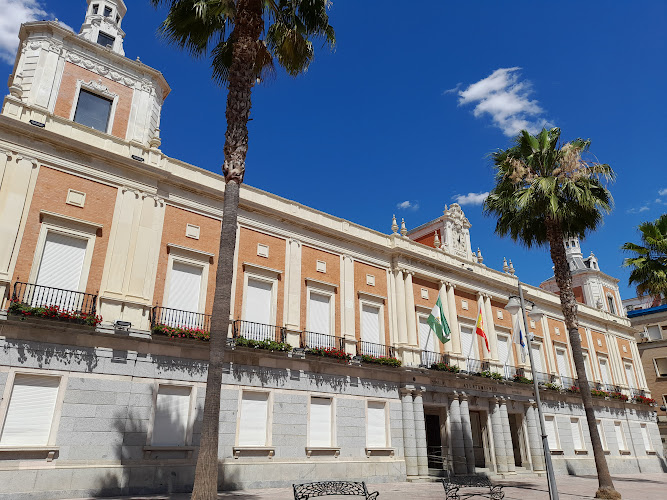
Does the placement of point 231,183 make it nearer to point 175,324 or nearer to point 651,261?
point 175,324

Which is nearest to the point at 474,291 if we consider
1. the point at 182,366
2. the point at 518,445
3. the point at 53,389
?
the point at 518,445

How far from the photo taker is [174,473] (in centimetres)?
1489

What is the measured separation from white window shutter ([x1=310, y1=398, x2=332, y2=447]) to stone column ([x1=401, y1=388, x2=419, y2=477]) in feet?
13.0

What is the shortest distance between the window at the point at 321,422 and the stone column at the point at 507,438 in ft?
36.2

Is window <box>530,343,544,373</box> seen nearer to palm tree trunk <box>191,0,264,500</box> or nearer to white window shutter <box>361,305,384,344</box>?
white window shutter <box>361,305,384,344</box>

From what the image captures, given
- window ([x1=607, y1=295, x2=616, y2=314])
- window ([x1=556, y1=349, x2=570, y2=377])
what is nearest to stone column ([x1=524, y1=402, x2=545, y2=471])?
window ([x1=556, y1=349, x2=570, y2=377])

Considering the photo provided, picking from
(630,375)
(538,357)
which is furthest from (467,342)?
(630,375)

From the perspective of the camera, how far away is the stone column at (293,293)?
766 inches

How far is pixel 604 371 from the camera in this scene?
37156 mm

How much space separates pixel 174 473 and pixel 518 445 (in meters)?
20.4

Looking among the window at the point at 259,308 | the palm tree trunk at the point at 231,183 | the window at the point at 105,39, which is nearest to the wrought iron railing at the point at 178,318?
the window at the point at 259,308

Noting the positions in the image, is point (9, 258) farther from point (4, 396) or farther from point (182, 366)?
point (182, 366)

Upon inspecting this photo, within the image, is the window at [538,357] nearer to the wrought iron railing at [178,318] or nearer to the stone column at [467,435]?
the stone column at [467,435]

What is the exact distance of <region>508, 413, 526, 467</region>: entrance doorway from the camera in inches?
1070
